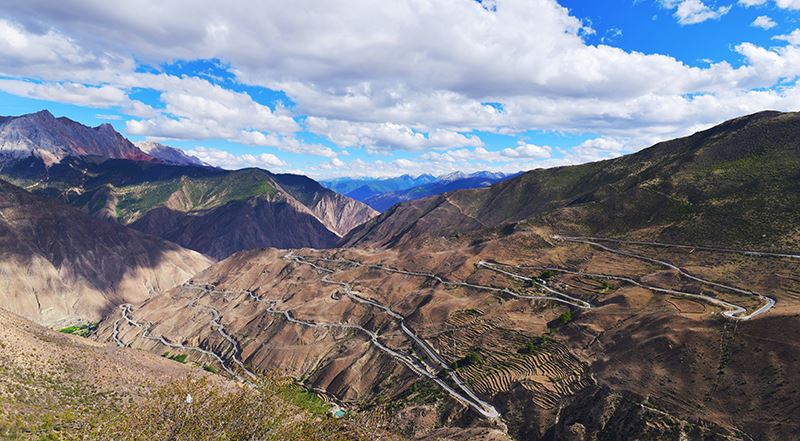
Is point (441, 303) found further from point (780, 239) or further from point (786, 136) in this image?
point (786, 136)

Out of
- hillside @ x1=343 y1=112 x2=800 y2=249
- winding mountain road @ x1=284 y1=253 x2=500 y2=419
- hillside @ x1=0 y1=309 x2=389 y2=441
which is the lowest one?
winding mountain road @ x1=284 y1=253 x2=500 y2=419

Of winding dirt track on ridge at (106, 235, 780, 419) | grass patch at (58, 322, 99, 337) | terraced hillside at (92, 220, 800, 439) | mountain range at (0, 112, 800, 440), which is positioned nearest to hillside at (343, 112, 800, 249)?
mountain range at (0, 112, 800, 440)

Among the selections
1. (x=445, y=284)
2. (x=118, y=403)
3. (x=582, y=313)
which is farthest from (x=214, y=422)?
(x=445, y=284)

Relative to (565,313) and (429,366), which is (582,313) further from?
(429,366)

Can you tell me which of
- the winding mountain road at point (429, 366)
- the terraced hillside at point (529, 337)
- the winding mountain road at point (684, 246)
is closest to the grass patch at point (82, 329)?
the terraced hillside at point (529, 337)

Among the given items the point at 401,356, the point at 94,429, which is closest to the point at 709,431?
the point at 401,356

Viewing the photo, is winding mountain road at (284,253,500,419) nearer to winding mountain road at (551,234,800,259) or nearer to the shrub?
the shrub

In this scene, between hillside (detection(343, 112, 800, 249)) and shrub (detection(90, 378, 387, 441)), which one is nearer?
shrub (detection(90, 378, 387, 441))

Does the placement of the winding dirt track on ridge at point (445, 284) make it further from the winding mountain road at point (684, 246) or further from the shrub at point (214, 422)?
the shrub at point (214, 422)
